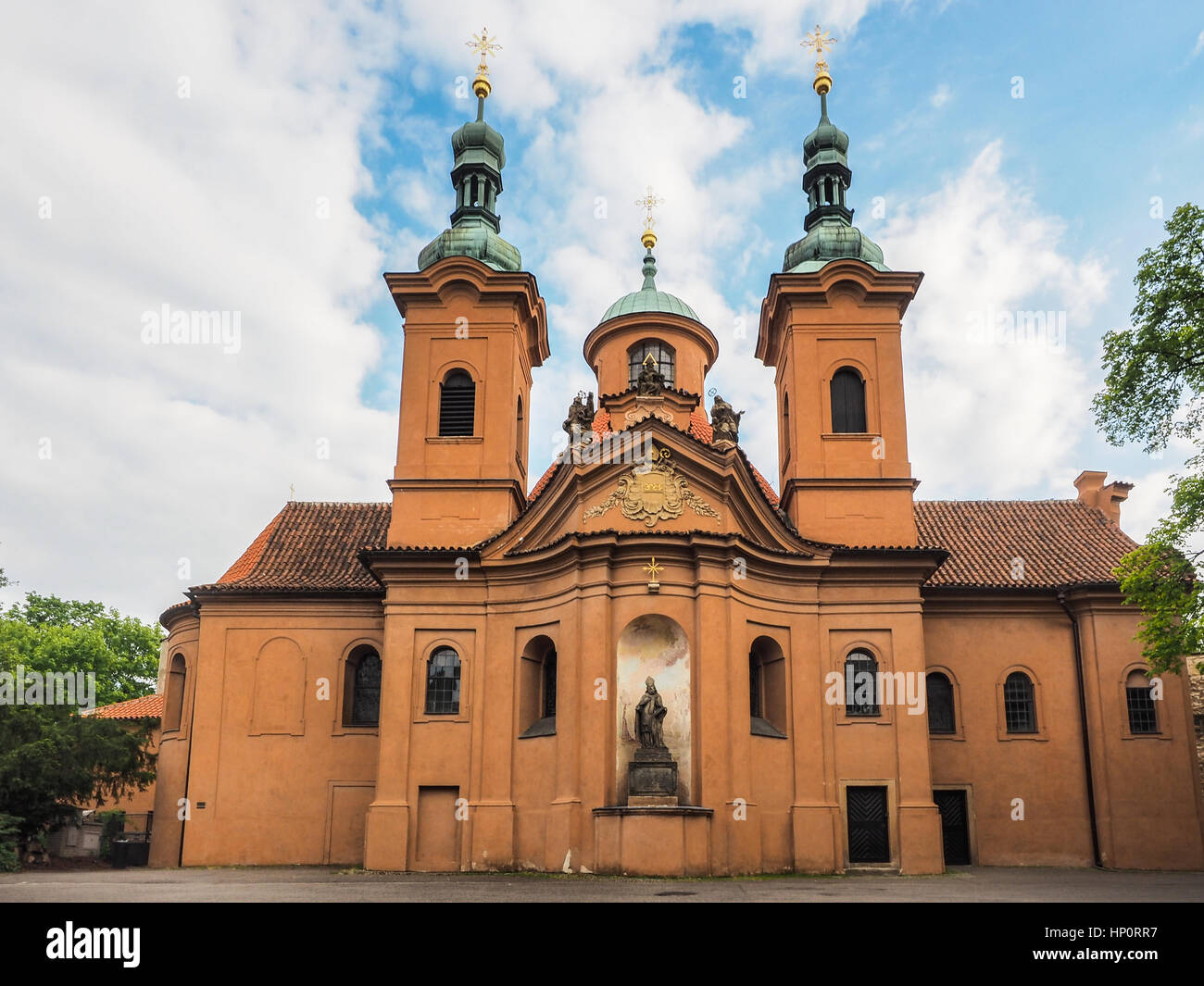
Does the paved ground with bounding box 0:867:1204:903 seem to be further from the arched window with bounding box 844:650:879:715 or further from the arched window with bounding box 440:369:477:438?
the arched window with bounding box 440:369:477:438

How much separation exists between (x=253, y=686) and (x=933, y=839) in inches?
699

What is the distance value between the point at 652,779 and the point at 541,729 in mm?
3456

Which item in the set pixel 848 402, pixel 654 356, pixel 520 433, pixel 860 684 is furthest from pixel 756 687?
pixel 654 356

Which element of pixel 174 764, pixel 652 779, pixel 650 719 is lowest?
pixel 652 779

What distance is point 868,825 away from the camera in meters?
24.0

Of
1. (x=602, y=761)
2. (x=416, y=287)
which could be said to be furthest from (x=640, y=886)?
(x=416, y=287)

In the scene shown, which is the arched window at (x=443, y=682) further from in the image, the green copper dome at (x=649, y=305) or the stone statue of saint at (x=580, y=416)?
the green copper dome at (x=649, y=305)

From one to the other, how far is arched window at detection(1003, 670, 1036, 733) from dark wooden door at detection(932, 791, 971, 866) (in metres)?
2.37

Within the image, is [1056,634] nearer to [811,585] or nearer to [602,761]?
[811,585]

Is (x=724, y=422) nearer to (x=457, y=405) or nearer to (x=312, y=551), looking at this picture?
(x=457, y=405)

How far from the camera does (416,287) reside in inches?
1104

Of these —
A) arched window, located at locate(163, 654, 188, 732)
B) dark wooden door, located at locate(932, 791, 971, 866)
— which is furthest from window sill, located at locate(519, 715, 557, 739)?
arched window, located at locate(163, 654, 188, 732)
